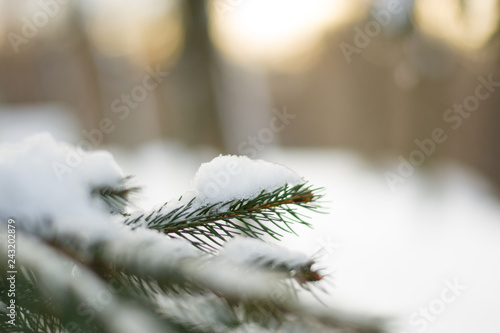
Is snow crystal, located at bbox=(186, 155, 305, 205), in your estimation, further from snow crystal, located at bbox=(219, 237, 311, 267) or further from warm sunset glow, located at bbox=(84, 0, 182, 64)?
warm sunset glow, located at bbox=(84, 0, 182, 64)

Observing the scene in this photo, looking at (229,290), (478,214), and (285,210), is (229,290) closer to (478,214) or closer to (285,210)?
(285,210)

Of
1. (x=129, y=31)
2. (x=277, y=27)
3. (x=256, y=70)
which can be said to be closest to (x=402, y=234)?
(x=277, y=27)

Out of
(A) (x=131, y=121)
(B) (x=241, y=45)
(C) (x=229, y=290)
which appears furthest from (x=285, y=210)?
(A) (x=131, y=121)

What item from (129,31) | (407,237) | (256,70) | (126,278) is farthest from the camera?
(256,70)

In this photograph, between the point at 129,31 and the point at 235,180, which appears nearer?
the point at 235,180

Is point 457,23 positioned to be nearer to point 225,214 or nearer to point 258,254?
point 225,214

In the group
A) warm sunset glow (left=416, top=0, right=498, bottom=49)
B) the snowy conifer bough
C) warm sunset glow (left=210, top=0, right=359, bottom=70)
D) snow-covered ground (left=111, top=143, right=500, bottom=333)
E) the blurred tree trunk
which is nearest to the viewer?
the snowy conifer bough

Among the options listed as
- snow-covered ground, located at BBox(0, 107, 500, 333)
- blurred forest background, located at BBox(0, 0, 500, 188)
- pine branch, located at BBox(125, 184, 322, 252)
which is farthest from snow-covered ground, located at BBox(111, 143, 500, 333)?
blurred forest background, located at BBox(0, 0, 500, 188)
